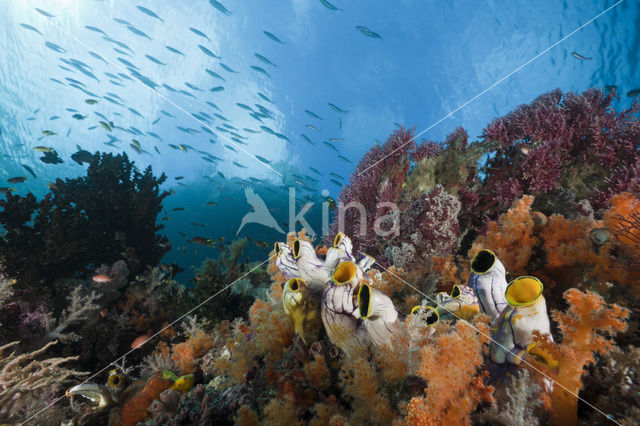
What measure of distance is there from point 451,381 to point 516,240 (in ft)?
7.01

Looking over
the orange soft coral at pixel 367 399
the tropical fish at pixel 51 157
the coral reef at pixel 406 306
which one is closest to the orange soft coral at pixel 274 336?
the coral reef at pixel 406 306

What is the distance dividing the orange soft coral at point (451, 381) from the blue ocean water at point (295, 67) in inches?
683

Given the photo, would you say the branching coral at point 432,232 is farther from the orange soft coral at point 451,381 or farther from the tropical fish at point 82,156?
the tropical fish at point 82,156

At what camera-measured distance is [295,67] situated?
148 ft

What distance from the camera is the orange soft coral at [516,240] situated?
8.55ft

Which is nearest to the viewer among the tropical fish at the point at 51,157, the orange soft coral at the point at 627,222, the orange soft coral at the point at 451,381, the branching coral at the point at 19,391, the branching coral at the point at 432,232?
the orange soft coral at the point at 451,381

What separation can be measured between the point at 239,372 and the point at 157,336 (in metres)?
4.16

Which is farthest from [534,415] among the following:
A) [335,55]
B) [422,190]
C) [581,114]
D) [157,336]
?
[335,55]

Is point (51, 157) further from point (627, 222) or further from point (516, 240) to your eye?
point (627, 222)

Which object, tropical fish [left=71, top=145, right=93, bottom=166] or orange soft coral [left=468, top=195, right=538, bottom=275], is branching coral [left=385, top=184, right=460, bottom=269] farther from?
tropical fish [left=71, top=145, right=93, bottom=166]

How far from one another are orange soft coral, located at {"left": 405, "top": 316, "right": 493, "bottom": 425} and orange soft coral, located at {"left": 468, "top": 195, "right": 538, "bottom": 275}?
1510 mm

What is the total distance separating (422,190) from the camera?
16.7ft

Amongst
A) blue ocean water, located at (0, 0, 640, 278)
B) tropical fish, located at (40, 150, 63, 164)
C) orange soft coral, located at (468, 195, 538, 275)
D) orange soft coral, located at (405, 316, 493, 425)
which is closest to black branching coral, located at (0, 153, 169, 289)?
tropical fish, located at (40, 150, 63, 164)

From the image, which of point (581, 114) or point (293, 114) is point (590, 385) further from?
point (293, 114)
